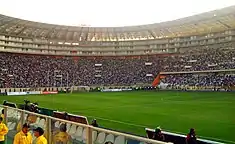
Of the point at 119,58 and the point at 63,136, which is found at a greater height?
the point at 119,58

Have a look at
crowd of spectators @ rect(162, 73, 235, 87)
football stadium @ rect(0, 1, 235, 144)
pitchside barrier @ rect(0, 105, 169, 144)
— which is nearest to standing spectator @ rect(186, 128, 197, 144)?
pitchside barrier @ rect(0, 105, 169, 144)

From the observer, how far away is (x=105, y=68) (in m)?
94.9

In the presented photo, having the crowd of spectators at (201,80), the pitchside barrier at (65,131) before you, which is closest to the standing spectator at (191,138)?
the pitchside barrier at (65,131)

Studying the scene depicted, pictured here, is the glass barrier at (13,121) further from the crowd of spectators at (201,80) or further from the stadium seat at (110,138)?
the crowd of spectators at (201,80)

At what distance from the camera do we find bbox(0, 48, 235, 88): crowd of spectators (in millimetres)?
76312

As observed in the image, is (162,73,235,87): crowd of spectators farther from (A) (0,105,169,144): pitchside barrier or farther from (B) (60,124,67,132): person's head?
(B) (60,124,67,132): person's head

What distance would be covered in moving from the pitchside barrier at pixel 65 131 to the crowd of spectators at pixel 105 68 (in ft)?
197

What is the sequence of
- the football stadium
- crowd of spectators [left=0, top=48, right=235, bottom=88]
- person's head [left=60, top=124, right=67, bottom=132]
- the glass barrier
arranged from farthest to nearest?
1. crowd of spectators [left=0, top=48, right=235, bottom=88]
2. the football stadium
3. the glass barrier
4. person's head [left=60, top=124, right=67, bottom=132]

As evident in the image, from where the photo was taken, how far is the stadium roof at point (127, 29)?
75981 mm

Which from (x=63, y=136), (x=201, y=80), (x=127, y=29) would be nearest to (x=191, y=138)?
(x=63, y=136)

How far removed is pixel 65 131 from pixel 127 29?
8410 cm

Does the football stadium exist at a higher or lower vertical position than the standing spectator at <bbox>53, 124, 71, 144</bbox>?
higher

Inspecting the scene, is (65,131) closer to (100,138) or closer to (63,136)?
(63,136)

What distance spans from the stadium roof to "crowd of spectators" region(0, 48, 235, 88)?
6.28 metres
